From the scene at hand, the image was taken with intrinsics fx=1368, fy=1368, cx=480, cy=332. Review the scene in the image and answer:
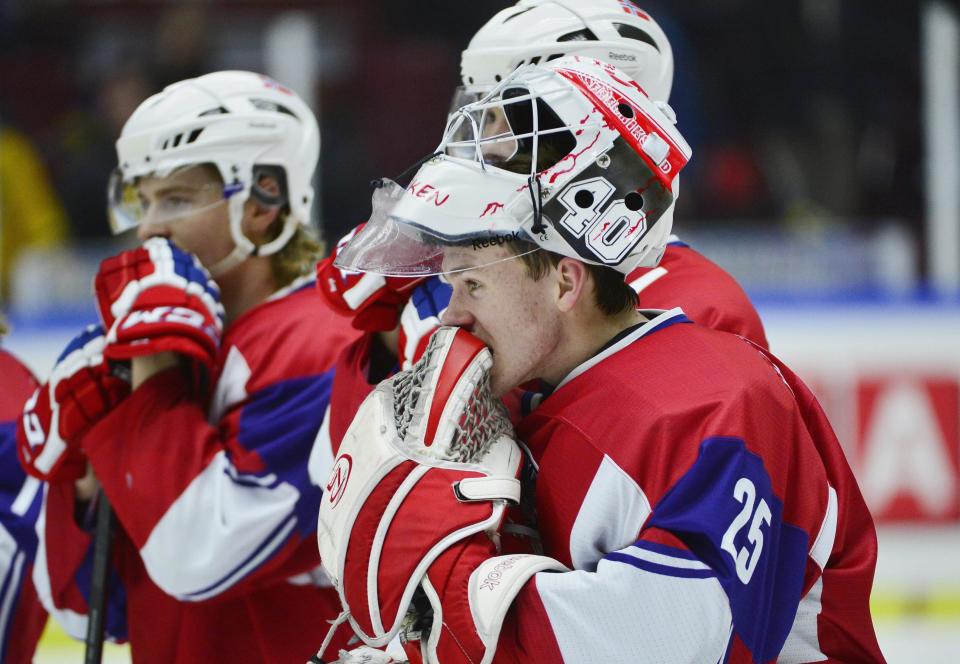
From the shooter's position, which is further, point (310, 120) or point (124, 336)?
point (310, 120)

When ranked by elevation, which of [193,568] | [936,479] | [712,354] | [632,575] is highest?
[712,354]

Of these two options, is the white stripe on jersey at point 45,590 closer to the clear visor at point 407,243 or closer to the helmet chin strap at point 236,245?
the helmet chin strap at point 236,245

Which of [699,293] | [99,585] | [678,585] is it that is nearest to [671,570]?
A: [678,585]

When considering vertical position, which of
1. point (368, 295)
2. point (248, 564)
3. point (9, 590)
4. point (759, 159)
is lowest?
point (759, 159)

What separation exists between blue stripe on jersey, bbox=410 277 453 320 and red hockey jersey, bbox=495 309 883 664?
319 mm

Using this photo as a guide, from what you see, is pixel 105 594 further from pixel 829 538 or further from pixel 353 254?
pixel 829 538

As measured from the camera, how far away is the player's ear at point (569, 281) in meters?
1.52

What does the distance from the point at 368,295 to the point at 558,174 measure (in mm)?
495

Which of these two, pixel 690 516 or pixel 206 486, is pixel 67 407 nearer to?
pixel 206 486

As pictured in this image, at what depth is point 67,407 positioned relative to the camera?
6.82 ft

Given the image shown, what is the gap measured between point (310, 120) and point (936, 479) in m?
3.16

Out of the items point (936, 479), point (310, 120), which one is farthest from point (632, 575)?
point (936, 479)

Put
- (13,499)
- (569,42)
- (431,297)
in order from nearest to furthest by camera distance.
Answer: (431,297)
(569,42)
(13,499)

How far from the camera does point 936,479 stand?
4.81 metres
